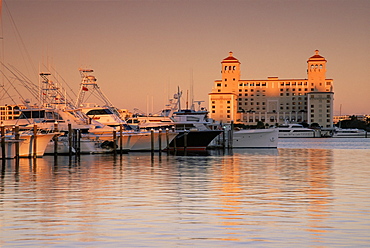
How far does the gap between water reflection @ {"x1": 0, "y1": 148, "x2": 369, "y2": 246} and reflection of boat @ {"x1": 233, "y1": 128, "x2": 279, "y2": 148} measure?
3827 cm

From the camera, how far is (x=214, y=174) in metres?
31.5

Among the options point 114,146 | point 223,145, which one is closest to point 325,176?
point 114,146

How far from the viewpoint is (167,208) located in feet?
59.4

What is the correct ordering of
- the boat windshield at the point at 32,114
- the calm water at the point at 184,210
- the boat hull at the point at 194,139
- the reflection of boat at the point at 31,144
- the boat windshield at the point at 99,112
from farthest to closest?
the boat hull at the point at 194,139 < the boat windshield at the point at 99,112 < the boat windshield at the point at 32,114 < the reflection of boat at the point at 31,144 < the calm water at the point at 184,210

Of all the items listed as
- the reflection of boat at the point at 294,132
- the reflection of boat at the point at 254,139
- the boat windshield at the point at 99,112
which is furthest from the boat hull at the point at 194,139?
the reflection of boat at the point at 294,132

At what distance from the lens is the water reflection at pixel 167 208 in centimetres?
1349

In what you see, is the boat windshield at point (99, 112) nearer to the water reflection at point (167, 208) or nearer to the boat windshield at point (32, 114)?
the boat windshield at point (32, 114)

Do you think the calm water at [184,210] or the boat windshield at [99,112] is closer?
the calm water at [184,210]

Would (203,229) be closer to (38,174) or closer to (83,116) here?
(38,174)

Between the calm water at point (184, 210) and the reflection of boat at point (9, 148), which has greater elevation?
the reflection of boat at point (9, 148)

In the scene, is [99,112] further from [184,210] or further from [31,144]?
[184,210]

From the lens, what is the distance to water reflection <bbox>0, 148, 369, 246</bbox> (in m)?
13.5

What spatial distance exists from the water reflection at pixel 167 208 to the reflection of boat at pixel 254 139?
38.3 meters

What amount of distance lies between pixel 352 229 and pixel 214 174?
17381 mm
